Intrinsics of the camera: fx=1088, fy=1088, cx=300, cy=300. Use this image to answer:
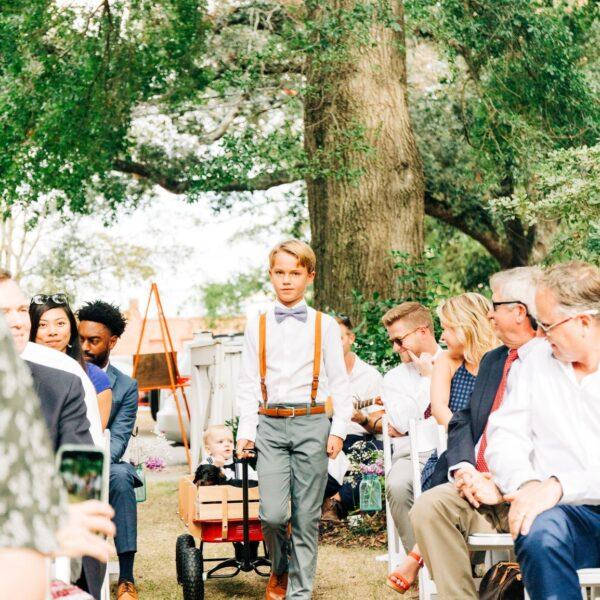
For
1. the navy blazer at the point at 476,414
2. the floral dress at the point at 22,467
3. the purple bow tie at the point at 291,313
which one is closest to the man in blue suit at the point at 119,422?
the purple bow tie at the point at 291,313

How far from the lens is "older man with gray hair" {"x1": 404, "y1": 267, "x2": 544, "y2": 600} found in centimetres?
458

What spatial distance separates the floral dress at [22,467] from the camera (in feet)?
5.15

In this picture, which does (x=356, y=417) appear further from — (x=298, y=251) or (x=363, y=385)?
(x=298, y=251)

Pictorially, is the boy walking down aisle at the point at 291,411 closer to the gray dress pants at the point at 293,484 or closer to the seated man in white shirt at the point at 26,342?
the gray dress pants at the point at 293,484

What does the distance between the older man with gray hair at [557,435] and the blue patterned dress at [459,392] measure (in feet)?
4.07

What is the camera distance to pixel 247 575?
7.36 meters

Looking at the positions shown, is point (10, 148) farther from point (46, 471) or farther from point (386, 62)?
point (46, 471)

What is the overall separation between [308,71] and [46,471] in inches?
361

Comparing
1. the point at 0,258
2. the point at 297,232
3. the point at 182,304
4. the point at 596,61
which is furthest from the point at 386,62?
the point at 182,304

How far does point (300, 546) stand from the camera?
612 centimetres

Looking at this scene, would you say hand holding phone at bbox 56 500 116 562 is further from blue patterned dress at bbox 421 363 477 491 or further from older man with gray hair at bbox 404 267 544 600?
blue patterned dress at bbox 421 363 477 491

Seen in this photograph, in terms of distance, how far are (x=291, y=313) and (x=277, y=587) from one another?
1574 millimetres

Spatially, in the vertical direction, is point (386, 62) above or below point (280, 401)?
above

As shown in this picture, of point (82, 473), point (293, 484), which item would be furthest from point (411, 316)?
point (82, 473)
